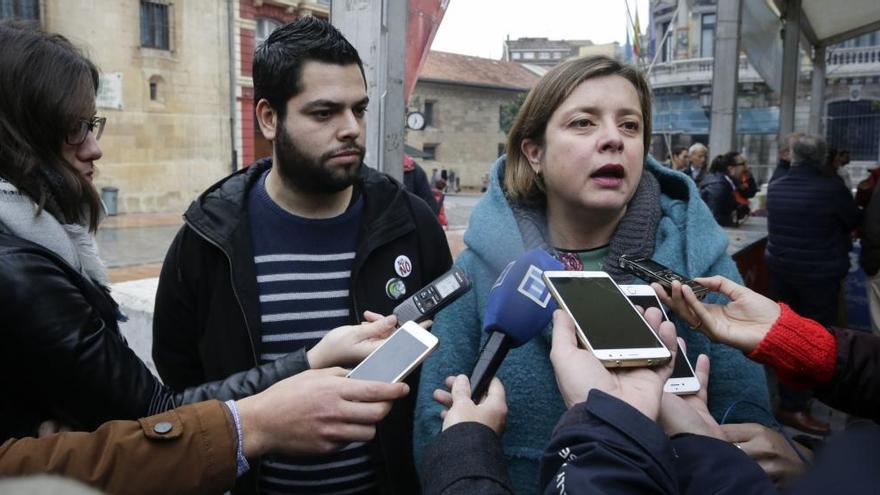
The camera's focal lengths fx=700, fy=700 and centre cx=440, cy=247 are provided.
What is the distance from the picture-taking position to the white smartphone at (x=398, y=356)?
136 centimetres

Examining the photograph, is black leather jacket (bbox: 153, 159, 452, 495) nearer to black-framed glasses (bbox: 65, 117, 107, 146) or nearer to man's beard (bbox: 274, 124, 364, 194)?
man's beard (bbox: 274, 124, 364, 194)

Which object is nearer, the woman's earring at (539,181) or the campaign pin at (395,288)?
the woman's earring at (539,181)

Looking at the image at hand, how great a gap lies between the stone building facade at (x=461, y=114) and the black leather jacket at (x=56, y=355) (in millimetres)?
37256

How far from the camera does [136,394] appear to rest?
1.46 meters

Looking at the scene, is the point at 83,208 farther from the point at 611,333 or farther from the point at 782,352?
the point at 782,352

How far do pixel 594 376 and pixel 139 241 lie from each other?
14709 millimetres

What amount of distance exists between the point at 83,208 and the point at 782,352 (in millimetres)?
1656

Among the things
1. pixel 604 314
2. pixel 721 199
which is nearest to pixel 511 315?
pixel 604 314

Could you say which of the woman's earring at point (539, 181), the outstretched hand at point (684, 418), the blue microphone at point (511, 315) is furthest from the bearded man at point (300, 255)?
the outstretched hand at point (684, 418)

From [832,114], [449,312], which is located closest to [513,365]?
[449,312]

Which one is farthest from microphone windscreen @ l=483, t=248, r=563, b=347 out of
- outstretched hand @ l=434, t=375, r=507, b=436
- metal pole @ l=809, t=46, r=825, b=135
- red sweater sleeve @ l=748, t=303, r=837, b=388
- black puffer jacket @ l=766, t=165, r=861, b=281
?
metal pole @ l=809, t=46, r=825, b=135

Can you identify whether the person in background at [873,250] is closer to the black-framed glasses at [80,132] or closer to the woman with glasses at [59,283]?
the woman with glasses at [59,283]

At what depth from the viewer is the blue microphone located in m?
1.42

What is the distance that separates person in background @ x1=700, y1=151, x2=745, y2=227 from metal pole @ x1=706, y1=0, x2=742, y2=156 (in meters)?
0.72
